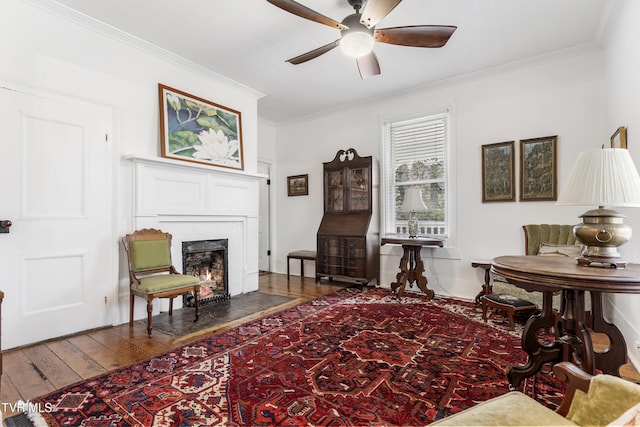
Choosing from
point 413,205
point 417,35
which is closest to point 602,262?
point 417,35

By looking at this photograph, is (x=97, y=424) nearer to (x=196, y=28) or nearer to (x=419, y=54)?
(x=196, y=28)

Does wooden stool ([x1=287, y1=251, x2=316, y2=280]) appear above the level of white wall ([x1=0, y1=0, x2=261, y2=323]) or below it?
below

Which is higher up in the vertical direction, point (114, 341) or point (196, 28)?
point (196, 28)

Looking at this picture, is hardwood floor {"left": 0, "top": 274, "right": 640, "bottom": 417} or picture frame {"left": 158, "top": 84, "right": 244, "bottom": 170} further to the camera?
picture frame {"left": 158, "top": 84, "right": 244, "bottom": 170}

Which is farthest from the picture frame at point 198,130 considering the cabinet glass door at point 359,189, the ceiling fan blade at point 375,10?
the ceiling fan blade at point 375,10

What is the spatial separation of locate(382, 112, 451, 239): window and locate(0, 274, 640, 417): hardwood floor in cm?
222

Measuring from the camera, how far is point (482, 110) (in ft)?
13.8

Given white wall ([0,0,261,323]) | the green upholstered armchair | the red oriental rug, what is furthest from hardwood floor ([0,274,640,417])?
the green upholstered armchair

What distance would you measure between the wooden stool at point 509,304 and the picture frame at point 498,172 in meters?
1.37

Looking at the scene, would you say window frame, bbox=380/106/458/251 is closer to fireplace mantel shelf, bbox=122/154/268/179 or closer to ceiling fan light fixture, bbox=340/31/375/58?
fireplace mantel shelf, bbox=122/154/268/179

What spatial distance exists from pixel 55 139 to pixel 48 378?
199cm

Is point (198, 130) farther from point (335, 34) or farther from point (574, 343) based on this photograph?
point (574, 343)

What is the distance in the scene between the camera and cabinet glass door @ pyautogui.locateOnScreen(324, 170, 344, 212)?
525cm

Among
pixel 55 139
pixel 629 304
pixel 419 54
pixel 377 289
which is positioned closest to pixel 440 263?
pixel 377 289
